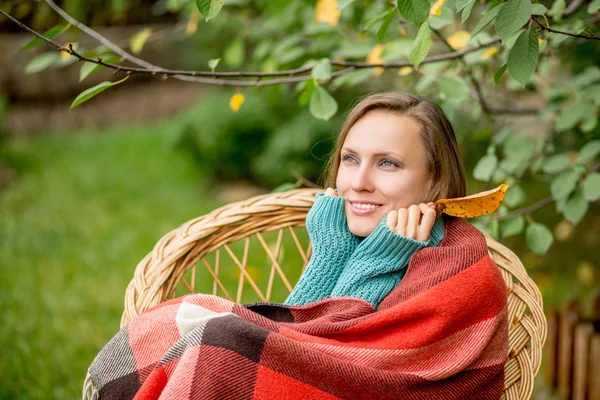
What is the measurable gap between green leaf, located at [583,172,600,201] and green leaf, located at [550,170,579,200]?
0.04m

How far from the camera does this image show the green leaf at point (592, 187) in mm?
1935

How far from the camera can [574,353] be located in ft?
8.75

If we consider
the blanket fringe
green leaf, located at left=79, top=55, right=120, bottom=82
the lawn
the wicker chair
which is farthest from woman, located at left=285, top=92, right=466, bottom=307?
the lawn

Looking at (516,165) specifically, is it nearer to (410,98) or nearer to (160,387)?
(410,98)

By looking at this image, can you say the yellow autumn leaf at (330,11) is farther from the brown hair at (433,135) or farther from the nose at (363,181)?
the nose at (363,181)

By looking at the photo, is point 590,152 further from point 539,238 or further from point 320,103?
point 320,103

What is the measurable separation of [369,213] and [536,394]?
64.7 inches

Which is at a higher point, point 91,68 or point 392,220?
point 91,68

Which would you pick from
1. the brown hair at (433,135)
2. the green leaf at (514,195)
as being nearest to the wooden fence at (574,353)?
the green leaf at (514,195)

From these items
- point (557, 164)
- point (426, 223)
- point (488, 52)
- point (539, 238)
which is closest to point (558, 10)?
point (488, 52)

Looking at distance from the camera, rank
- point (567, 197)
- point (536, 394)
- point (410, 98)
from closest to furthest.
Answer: point (410, 98) < point (567, 197) < point (536, 394)

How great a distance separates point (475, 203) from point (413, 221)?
0.59 ft

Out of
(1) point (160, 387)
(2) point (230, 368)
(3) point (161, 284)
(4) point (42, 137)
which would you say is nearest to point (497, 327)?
(2) point (230, 368)

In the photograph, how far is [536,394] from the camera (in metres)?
2.85
